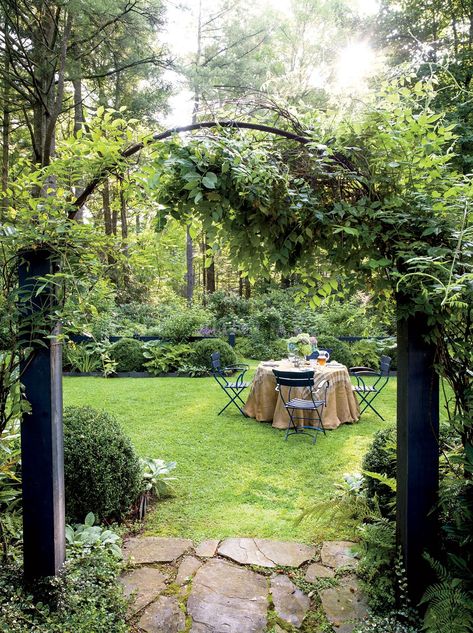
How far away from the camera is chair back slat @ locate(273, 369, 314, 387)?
16.5 ft

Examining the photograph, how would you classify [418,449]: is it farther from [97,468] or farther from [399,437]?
[97,468]

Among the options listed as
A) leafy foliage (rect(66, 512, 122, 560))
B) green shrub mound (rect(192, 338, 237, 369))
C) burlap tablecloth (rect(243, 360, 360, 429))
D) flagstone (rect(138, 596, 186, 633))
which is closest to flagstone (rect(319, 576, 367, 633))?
flagstone (rect(138, 596, 186, 633))

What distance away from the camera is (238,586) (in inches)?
97.2

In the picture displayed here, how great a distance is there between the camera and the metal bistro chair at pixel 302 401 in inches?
199

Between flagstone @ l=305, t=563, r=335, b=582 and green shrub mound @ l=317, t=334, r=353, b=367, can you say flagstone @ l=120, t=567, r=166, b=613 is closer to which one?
flagstone @ l=305, t=563, r=335, b=582

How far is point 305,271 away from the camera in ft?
7.54

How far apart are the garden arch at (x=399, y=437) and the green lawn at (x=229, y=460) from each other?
0.88m

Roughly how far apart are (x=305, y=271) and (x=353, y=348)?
7709 mm

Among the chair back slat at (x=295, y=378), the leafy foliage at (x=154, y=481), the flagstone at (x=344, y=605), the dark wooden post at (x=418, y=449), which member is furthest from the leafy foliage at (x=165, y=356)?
the dark wooden post at (x=418, y=449)

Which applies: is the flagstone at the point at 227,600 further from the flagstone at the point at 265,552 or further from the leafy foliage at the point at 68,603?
the leafy foliage at the point at 68,603

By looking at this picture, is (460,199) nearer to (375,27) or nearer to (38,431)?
(38,431)

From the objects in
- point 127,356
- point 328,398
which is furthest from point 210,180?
point 127,356

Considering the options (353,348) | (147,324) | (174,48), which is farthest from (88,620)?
(174,48)

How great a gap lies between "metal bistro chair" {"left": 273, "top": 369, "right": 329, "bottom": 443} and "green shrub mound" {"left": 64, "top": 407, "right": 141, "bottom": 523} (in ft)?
7.43
